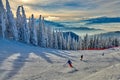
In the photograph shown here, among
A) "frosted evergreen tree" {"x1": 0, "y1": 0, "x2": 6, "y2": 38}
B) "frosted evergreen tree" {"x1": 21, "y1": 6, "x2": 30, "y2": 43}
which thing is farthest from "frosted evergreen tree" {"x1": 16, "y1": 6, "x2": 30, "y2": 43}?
"frosted evergreen tree" {"x1": 0, "y1": 0, "x2": 6, "y2": 38}

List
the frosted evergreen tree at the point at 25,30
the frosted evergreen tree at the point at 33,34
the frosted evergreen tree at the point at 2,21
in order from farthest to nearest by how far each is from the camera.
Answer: the frosted evergreen tree at the point at 33,34 → the frosted evergreen tree at the point at 25,30 → the frosted evergreen tree at the point at 2,21

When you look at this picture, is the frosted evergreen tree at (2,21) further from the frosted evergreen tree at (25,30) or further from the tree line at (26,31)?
the frosted evergreen tree at (25,30)

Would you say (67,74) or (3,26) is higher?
(3,26)

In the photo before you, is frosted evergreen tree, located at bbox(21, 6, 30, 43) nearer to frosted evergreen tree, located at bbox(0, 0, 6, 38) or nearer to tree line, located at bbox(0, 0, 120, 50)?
tree line, located at bbox(0, 0, 120, 50)

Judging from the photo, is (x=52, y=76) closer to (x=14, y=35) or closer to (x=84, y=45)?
(x=14, y=35)

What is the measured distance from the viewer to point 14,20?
94.4 m

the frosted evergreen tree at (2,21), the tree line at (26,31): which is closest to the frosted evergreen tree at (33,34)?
the tree line at (26,31)

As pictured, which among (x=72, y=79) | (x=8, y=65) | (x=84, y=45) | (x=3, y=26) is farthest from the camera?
(x=84, y=45)

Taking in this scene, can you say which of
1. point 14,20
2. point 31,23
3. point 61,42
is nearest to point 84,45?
point 61,42

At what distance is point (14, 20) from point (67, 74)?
5788cm

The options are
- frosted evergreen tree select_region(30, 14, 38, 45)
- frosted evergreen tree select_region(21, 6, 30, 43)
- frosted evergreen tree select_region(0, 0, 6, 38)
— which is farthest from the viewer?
frosted evergreen tree select_region(30, 14, 38, 45)

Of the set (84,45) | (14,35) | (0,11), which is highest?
(0,11)

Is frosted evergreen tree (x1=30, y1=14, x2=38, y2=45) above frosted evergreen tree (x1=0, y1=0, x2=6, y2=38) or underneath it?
underneath

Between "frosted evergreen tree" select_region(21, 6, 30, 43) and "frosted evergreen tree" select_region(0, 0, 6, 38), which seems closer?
"frosted evergreen tree" select_region(0, 0, 6, 38)
